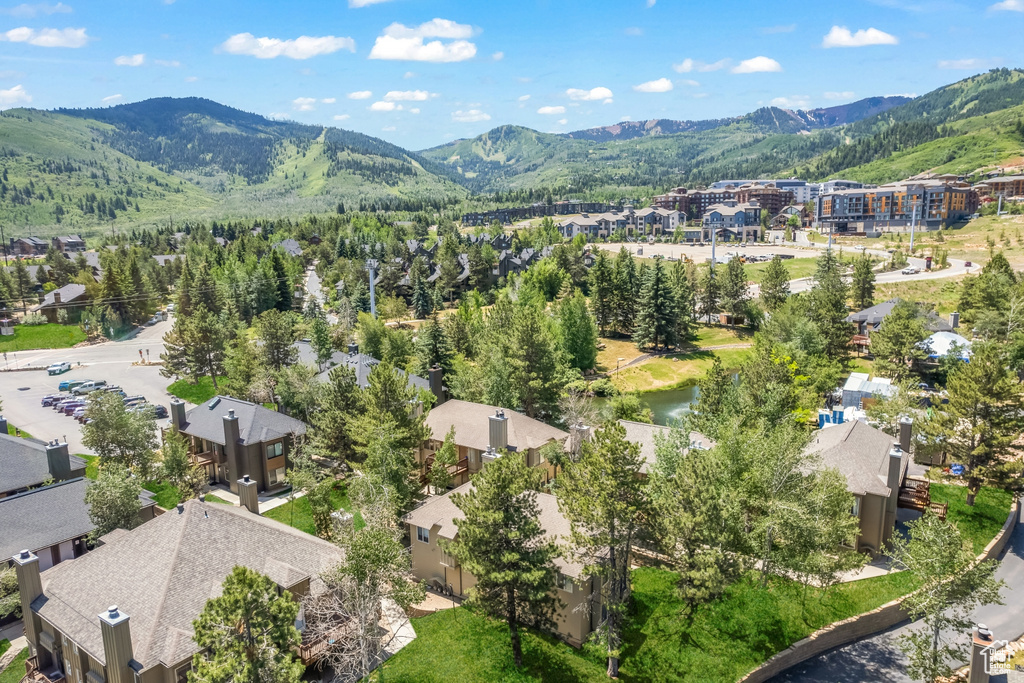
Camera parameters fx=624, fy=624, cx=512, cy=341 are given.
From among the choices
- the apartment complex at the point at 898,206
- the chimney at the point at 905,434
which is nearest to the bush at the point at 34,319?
the chimney at the point at 905,434

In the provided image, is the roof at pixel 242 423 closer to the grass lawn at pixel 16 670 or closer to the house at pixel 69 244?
the grass lawn at pixel 16 670

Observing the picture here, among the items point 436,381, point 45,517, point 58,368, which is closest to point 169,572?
point 45,517

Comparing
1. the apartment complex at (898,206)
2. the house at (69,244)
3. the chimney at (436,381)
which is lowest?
the chimney at (436,381)

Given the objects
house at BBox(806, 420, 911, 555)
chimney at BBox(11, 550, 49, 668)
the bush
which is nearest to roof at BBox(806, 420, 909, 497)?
house at BBox(806, 420, 911, 555)

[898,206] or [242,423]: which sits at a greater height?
[898,206]

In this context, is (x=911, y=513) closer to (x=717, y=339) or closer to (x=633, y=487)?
(x=633, y=487)

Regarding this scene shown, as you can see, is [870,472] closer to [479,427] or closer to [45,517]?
[479,427]
